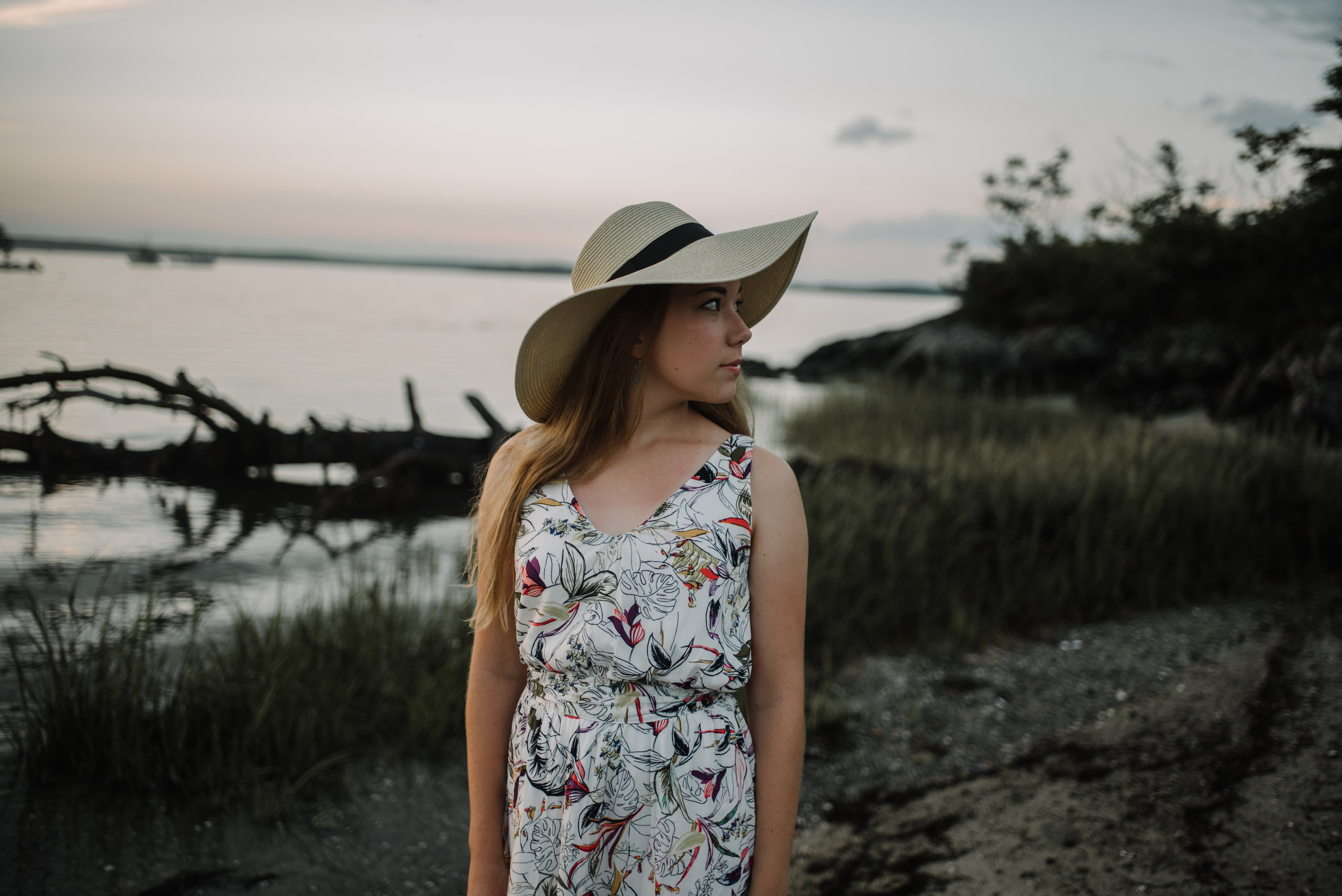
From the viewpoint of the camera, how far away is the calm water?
6.61 m

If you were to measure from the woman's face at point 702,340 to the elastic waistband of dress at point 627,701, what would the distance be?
0.59 meters

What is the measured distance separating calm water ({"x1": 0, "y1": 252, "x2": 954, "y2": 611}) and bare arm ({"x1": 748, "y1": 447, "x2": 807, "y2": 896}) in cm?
103

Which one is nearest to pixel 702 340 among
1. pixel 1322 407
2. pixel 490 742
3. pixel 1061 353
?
pixel 490 742

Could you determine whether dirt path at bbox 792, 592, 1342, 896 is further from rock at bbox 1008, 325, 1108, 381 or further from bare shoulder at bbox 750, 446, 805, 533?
rock at bbox 1008, 325, 1108, 381

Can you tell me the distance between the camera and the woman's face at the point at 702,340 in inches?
67.4

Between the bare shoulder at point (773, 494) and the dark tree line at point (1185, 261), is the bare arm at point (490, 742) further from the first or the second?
the dark tree line at point (1185, 261)

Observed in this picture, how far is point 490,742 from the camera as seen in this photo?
1.84 m

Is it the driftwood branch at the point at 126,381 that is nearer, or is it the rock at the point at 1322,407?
the driftwood branch at the point at 126,381

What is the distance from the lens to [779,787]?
172 centimetres

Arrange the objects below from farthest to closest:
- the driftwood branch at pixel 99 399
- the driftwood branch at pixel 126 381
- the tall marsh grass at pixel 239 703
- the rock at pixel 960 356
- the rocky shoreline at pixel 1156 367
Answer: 1. the rock at pixel 960 356
2. the rocky shoreline at pixel 1156 367
3. the driftwood branch at pixel 99 399
4. the driftwood branch at pixel 126 381
5. the tall marsh grass at pixel 239 703

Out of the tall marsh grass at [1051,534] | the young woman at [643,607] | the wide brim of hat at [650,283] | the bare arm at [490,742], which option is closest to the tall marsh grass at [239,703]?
the bare arm at [490,742]

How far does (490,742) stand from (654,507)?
0.63 m

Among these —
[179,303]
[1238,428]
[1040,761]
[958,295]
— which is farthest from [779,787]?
[179,303]

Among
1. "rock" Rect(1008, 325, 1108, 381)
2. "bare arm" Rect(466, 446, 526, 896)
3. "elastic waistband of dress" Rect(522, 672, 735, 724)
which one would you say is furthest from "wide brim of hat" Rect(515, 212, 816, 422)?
"rock" Rect(1008, 325, 1108, 381)
